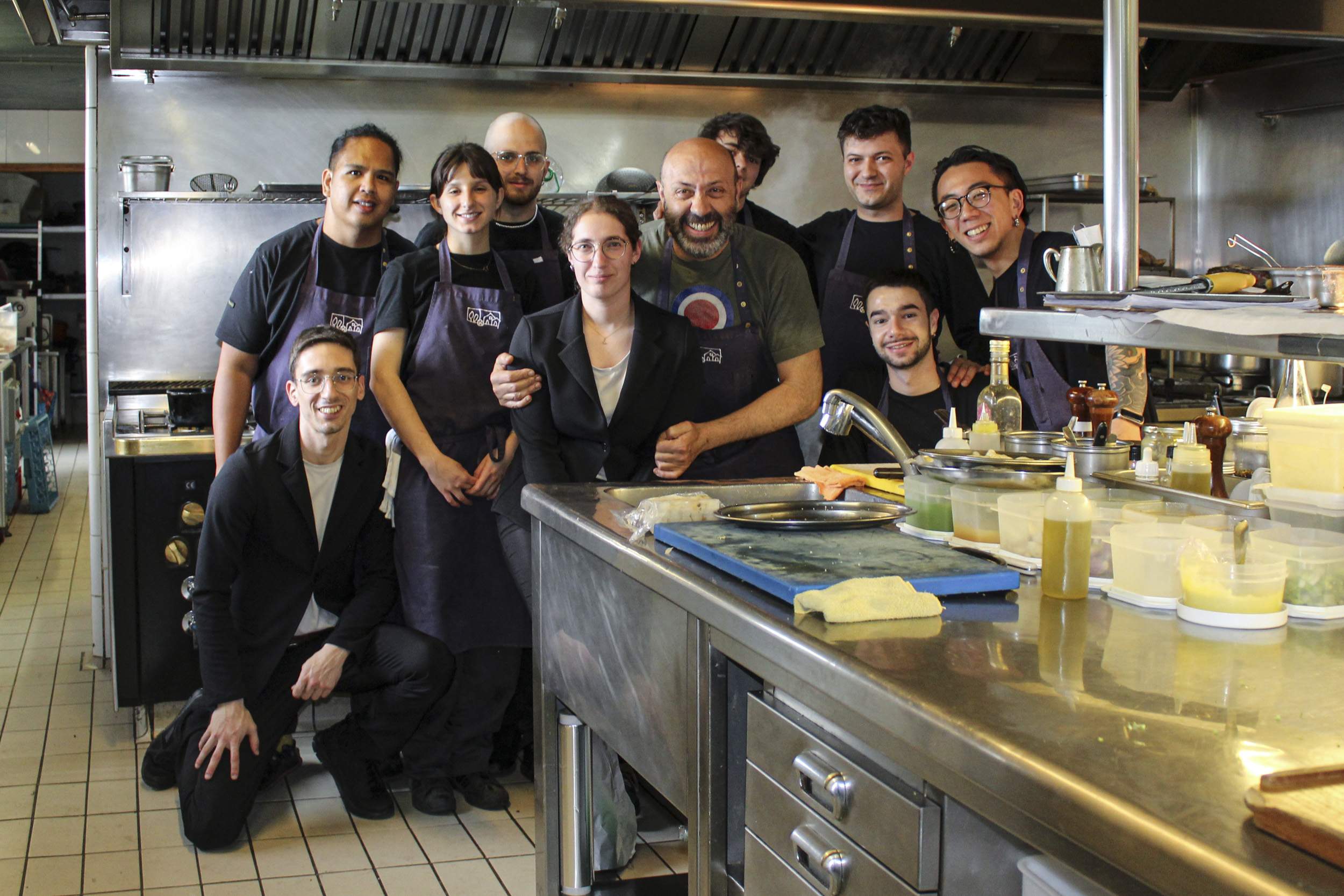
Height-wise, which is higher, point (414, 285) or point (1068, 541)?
point (414, 285)

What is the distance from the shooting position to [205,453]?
12.3ft

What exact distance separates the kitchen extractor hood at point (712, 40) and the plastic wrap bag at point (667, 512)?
2083 mm

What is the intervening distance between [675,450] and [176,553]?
168 centimetres

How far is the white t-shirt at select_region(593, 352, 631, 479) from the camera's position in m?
2.99

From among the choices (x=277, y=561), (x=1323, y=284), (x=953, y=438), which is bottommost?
(x=277, y=561)

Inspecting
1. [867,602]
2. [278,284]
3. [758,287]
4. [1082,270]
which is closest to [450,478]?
[278,284]

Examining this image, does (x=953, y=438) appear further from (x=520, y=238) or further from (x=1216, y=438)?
(x=520, y=238)

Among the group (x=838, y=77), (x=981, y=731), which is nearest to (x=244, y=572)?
(x=981, y=731)

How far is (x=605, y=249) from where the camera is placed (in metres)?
3.00

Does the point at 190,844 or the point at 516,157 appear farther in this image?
the point at 516,157

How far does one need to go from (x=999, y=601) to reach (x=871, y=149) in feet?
7.48

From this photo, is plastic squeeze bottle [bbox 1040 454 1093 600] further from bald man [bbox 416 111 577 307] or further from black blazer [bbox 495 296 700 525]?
bald man [bbox 416 111 577 307]

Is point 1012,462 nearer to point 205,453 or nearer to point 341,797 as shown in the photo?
point 341,797

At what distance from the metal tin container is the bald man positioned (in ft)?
5.72
